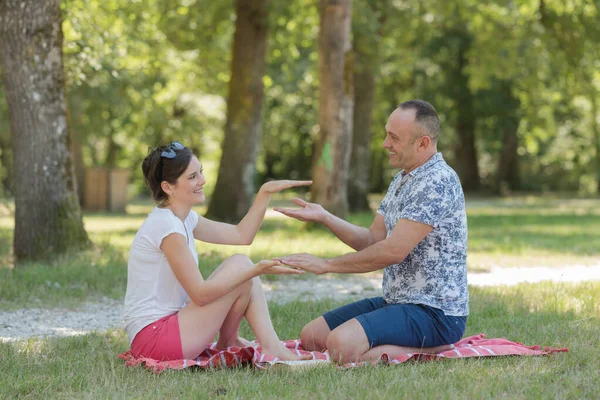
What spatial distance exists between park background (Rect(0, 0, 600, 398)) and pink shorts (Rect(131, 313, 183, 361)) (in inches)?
9.4

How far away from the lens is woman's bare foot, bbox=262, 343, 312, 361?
5562 mm

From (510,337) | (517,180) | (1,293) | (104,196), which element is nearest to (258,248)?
(1,293)

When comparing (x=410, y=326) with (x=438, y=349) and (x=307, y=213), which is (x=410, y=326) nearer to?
(x=438, y=349)

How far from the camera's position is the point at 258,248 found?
12.6 m

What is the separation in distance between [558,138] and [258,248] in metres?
40.3

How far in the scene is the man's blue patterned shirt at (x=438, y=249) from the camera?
5.61 metres

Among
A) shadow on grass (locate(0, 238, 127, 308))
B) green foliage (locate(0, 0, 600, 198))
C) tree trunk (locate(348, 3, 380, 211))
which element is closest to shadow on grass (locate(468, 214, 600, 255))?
tree trunk (locate(348, 3, 380, 211))

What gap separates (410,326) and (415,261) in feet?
1.39

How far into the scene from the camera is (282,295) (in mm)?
9234

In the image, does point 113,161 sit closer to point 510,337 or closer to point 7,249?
point 7,249

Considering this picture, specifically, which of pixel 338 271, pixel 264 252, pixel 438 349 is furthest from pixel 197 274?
pixel 264 252

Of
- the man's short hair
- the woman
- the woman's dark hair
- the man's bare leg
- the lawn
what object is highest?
the man's short hair

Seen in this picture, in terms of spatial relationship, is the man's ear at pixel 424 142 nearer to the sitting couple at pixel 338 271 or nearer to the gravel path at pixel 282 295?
the sitting couple at pixel 338 271

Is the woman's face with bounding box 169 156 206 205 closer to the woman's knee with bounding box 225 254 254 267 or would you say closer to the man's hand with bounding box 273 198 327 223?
the woman's knee with bounding box 225 254 254 267
